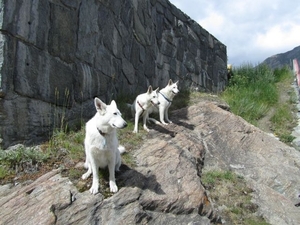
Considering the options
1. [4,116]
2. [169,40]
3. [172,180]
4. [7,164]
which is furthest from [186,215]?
[169,40]

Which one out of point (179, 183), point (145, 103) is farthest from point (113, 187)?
point (145, 103)

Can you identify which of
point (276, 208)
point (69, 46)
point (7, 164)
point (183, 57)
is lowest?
point (276, 208)

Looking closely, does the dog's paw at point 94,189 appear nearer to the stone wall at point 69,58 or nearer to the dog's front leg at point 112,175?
the dog's front leg at point 112,175

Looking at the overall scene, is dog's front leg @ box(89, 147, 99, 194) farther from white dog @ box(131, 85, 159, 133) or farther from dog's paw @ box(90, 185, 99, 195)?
white dog @ box(131, 85, 159, 133)

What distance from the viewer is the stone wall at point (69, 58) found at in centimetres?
404

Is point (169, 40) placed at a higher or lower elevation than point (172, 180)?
higher

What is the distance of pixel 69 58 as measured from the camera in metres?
5.02

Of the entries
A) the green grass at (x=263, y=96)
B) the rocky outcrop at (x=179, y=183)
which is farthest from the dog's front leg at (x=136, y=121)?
the green grass at (x=263, y=96)

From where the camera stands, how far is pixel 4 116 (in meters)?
3.96

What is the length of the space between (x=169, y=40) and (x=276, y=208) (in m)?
5.84

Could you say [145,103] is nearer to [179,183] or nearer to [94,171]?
[179,183]

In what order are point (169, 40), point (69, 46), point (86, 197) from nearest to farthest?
point (86, 197) → point (69, 46) → point (169, 40)

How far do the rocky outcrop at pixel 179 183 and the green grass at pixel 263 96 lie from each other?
7.14 feet

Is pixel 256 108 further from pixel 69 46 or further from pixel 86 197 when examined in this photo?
pixel 86 197
